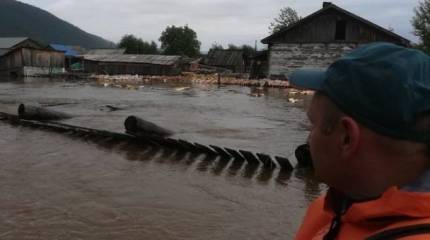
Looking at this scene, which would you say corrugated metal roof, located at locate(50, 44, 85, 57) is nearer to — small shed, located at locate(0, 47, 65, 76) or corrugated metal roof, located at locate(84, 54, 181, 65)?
corrugated metal roof, located at locate(84, 54, 181, 65)

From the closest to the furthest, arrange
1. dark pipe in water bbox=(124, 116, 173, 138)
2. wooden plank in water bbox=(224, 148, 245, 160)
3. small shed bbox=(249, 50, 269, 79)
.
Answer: wooden plank in water bbox=(224, 148, 245, 160), dark pipe in water bbox=(124, 116, 173, 138), small shed bbox=(249, 50, 269, 79)

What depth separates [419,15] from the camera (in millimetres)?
41531

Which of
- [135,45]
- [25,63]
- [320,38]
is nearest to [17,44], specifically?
[25,63]

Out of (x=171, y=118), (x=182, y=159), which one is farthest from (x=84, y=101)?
(x=182, y=159)

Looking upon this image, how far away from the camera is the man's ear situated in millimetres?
1260

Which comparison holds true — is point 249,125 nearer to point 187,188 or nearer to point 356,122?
point 187,188

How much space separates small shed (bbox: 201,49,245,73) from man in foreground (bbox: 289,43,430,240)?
190 ft

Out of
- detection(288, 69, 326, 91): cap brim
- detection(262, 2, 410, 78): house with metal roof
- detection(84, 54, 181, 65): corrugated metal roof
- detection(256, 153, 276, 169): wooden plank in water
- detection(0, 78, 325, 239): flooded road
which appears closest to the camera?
detection(288, 69, 326, 91): cap brim

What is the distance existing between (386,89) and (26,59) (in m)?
59.0

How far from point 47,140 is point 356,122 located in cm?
1274

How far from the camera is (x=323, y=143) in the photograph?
1.38 m

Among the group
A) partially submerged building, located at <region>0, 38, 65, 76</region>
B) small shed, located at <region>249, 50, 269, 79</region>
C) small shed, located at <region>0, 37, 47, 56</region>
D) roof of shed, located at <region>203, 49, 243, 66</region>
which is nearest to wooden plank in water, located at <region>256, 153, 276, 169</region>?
small shed, located at <region>249, 50, 269, 79</region>

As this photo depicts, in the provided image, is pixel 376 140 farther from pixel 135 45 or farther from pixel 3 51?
pixel 135 45

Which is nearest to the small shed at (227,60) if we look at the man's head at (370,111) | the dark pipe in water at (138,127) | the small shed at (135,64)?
the small shed at (135,64)
